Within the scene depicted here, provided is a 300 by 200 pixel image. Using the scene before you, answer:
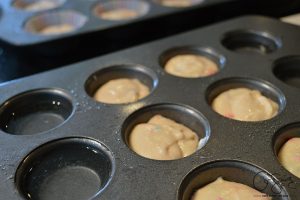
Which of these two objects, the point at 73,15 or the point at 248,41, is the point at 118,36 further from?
the point at 248,41

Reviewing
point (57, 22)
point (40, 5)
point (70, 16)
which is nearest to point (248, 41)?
point (70, 16)

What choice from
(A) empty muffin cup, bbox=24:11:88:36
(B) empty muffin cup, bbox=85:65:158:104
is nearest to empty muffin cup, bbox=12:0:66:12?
(A) empty muffin cup, bbox=24:11:88:36

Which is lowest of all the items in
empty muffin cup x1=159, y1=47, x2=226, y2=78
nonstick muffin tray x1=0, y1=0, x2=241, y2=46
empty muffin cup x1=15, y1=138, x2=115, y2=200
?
empty muffin cup x1=15, y1=138, x2=115, y2=200

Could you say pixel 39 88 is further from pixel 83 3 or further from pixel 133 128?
pixel 83 3

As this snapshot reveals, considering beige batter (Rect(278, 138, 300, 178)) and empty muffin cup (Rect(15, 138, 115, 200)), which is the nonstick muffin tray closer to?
empty muffin cup (Rect(15, 138, 115, 200))

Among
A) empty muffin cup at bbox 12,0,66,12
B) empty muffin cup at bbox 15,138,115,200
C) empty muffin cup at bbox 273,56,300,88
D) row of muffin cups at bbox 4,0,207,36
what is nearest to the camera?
empty muffin cup at bbox 15,138,115,200

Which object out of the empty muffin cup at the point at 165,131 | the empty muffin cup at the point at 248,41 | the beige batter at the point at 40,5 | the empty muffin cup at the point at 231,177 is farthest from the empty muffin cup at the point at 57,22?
the empty muffin cup at the point at 231,177
